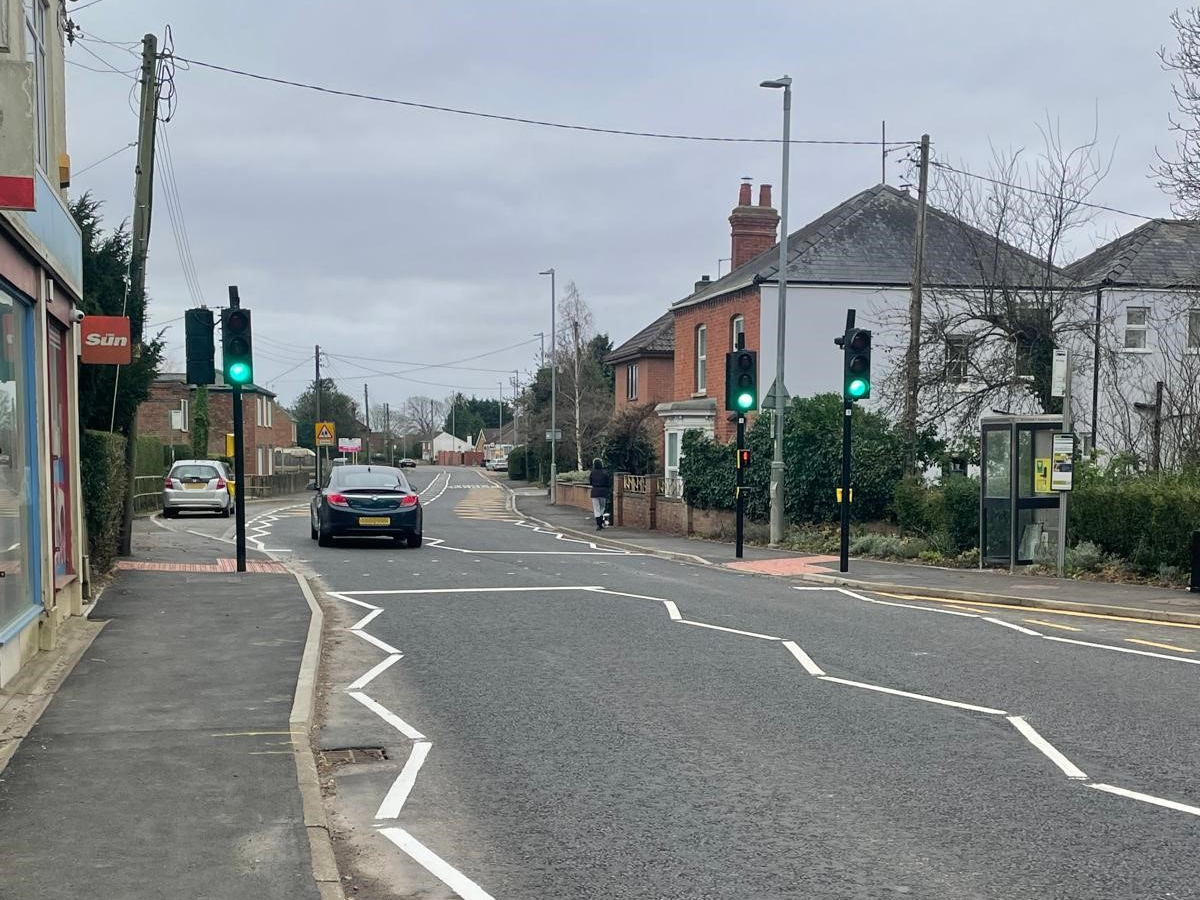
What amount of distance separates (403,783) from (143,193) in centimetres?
1587

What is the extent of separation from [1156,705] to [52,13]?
11.8 m

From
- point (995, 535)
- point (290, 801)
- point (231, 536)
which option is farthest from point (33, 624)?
point (231, 536)

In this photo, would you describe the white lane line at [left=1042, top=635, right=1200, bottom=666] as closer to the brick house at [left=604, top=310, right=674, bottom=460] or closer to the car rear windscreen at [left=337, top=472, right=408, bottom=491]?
the car rear windscreen at [left=337, top=472, right=408, bottom=491]

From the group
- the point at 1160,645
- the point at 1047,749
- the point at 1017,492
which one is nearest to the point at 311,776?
the point at 1047,749

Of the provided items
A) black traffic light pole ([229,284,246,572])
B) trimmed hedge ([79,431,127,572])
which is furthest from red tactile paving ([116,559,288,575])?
trimmed hedge ([79,431,127,572])

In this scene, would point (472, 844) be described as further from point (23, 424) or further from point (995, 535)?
point (995, 535)

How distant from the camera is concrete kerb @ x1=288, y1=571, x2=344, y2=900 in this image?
5.19 m

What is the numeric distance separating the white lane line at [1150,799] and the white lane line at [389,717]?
163 inches

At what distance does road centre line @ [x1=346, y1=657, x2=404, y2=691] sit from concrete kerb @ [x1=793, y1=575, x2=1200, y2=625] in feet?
27.0

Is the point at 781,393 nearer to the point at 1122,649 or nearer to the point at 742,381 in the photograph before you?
the point at 742,381

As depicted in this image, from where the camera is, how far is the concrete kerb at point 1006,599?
13.7 meters

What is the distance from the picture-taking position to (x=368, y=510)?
22531 millimetres

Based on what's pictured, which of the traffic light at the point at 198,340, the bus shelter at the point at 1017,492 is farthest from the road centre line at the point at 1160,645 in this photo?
the traffic light at the point at 198,340

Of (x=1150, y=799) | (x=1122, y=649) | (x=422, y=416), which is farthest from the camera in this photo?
(x=422, y=416)
